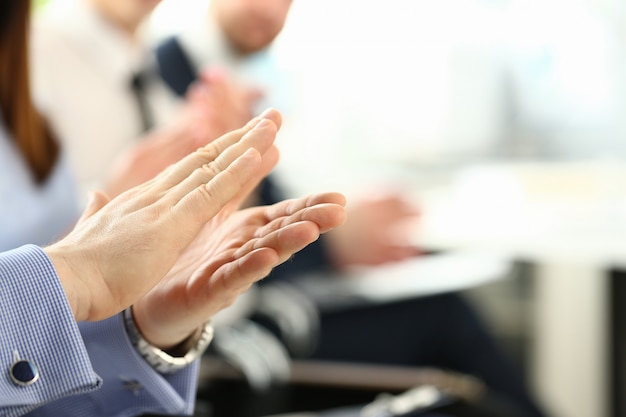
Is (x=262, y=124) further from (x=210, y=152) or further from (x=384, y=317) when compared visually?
(x=384, y=317)

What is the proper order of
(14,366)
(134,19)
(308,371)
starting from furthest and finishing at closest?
(134,19) → (308,371) → (14,366)

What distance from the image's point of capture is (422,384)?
77 cm

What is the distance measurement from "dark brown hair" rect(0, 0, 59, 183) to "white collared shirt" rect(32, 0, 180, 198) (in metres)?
0.13

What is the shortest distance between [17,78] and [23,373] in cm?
53

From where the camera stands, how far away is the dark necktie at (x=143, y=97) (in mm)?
1047

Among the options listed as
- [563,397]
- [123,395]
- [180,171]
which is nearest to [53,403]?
[123,395]

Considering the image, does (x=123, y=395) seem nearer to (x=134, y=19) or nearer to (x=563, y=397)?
(x=134, y=19)

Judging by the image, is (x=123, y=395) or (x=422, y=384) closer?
(x=123, y=395)

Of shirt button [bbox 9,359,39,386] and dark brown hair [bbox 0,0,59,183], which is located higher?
dark brown hair [bbox 0,0,59,183]

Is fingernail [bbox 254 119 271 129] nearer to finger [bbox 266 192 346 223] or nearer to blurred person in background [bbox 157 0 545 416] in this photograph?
finger [bbox 266 192 346 223]

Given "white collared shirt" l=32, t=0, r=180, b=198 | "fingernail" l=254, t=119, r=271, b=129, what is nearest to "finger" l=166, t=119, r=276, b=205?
"fingernail" l=254, t=119, r=271, b=129

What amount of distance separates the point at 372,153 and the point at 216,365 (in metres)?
1.39

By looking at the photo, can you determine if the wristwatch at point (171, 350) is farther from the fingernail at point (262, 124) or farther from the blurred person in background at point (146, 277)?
the fingernail at point (262, 124)

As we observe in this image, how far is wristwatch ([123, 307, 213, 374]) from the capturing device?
43 centimetres
